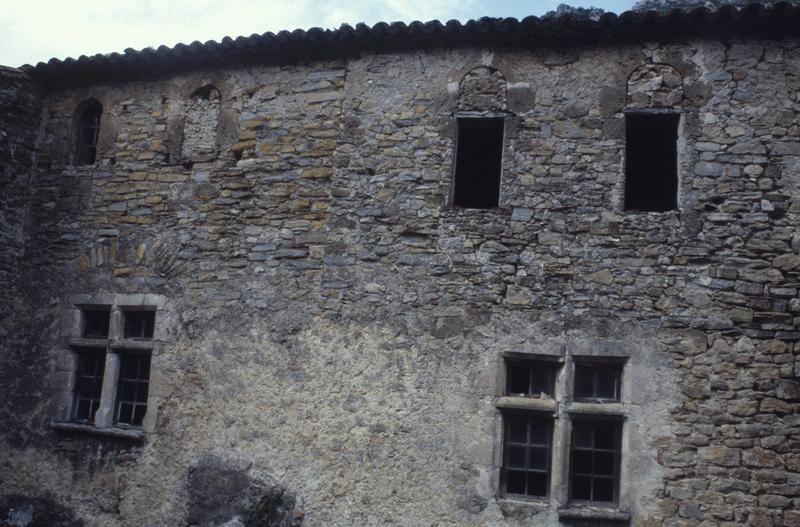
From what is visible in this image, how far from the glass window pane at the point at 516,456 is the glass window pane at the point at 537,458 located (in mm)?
63

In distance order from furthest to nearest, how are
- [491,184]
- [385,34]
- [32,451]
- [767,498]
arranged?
1. [491,184]
2. [32,451]
3. [385,34]
4. [767,498]

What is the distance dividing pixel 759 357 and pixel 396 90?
4182mm

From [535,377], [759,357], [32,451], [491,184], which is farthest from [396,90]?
[32,451]

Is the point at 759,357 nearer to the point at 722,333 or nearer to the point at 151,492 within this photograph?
the point at 722,333

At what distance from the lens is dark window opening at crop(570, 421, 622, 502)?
6531mm

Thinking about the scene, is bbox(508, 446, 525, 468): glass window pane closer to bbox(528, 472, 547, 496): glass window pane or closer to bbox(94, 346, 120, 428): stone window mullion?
bbox(528, 472, 547, 496): glass window pane

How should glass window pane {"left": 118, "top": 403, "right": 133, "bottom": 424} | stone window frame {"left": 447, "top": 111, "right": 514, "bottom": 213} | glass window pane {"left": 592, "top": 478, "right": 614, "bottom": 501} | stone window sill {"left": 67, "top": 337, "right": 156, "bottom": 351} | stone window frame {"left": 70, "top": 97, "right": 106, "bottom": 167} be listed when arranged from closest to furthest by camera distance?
glass window pane {"left": 592, "top": 478, "right": 614, "bottom": 501}
stone window frame {"left": 447, "top": 111, "right": 514, "bottom": 213}
stone window sill {"left": 67, "top": 337, "right": 156, "bottom": 351}
glass window pane {"left": 118, "top": 403, "right": 133, "bottom": 424}
stone window frame {"left": 70, "top": 97, "right": 106, "bottom": 167}

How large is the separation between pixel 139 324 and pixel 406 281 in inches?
122

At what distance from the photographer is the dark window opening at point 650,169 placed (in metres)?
7.45

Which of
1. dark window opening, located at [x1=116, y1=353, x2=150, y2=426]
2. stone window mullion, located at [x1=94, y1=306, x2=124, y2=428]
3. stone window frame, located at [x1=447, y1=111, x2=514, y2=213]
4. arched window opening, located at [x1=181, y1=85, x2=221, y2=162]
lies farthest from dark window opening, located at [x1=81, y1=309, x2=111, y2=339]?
stone window frame, located at [x1=447, y1=111, x2=514, y2=213]

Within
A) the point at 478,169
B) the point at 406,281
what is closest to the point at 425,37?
the point at 478,169

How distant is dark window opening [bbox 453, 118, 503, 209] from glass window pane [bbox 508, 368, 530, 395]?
1916 mm

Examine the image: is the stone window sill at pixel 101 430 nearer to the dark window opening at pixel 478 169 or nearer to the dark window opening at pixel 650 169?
the dark window opening at pixel 478 169

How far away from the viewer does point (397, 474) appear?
672 cm
